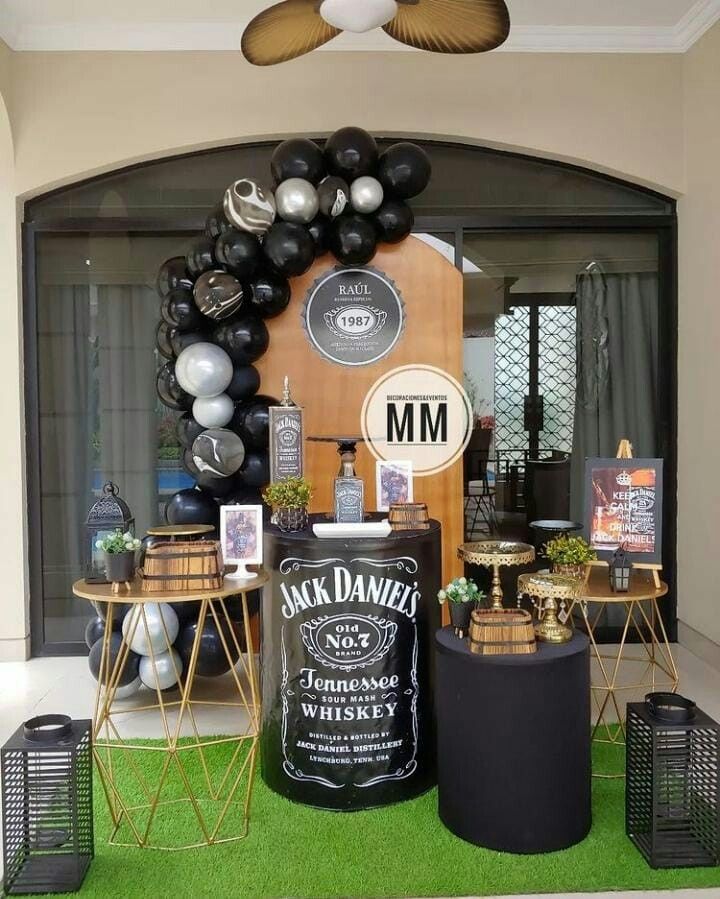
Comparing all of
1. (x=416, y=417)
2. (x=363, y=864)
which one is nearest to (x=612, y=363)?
(x=416, y=417)

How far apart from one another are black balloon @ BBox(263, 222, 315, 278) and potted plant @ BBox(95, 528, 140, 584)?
1.67m

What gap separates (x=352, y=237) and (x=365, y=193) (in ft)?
0.69

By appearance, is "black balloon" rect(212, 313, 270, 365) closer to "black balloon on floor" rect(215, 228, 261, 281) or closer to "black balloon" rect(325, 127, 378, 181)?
"black balloon on floor" rect(215, 228, 261, 281)

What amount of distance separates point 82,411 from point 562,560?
285cm

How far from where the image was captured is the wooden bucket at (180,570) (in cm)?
248

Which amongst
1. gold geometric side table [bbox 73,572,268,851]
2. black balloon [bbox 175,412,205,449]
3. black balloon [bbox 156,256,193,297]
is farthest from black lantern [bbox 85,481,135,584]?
black balloon [bbox 156,256,193,297]

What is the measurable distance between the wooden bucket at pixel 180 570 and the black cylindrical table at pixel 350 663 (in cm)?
26

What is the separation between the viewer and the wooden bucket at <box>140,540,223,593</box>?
248cm

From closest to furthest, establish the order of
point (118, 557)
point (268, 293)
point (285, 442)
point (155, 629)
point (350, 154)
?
point (118, 557) < point (285, 442) < point (155, 629) < point (350, 154) < point (268, 293)

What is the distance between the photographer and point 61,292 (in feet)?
14.5

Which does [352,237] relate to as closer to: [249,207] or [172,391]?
[249,207]

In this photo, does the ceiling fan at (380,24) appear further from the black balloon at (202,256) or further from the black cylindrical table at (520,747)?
the black cylindrical table at (520,747)

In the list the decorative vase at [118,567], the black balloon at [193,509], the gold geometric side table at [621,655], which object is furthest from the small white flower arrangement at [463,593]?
the black balloon at [193,509]

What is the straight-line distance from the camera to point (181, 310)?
12.2 ft
